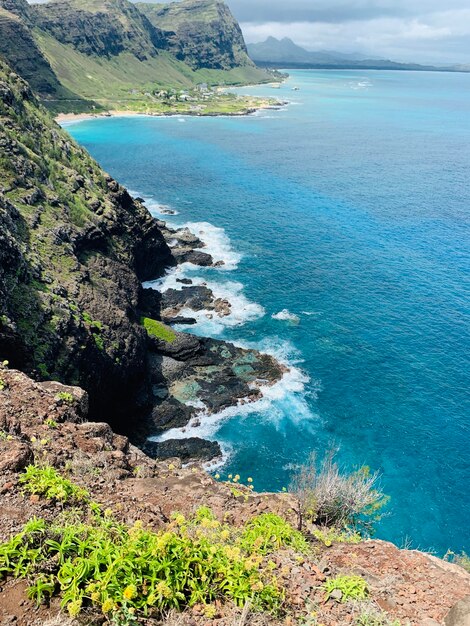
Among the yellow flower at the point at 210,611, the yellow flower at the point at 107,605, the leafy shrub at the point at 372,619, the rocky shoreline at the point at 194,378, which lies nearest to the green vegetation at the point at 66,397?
the yellow flower at the point at 107,605

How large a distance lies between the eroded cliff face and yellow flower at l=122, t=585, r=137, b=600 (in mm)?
26387

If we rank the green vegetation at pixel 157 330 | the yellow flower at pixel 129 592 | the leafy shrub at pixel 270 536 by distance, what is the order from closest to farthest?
the yellow flower at pixel 129 592, the leafy shrub at pixel 270 536, the green vegetation at pixel 157 330

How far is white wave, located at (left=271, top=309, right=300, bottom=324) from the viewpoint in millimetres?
66062

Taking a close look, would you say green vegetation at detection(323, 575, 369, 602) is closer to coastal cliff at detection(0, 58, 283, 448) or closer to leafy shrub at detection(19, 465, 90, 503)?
leafy shrub at detection(19, 465, 90, 503)

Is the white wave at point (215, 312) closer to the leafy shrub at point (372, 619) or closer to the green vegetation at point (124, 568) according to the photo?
the green vegetation at point (124, 568)

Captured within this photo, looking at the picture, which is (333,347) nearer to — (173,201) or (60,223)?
(60,223)

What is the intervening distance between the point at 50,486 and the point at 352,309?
198ft

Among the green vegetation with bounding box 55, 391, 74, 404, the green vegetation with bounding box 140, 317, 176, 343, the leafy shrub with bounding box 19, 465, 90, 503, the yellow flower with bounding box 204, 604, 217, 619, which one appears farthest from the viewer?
the green vegetation with bounding box 140, 317, 176, 343

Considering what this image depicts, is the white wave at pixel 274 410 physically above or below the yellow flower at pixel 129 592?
below

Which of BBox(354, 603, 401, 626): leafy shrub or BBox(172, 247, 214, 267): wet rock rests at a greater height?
BBox(354, 603, 401, 626): leafy shrub

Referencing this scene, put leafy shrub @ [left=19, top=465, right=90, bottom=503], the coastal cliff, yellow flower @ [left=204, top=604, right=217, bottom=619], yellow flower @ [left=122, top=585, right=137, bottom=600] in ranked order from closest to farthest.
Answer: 1. yellow flower @ [left=122, top=585, right=137, bottom=600]
2. yellow flower @ [left=204, top=604, right=217, bottom=619]
3. leafy shrub @ [left=19, top=465, right=90, bottom=503]
4. the coastal cliff

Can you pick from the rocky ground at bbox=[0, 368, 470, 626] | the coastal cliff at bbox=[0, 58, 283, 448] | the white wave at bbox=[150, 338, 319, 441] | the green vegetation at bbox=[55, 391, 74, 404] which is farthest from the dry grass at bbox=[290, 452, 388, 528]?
the white wave at bbox=[150, 338, 319, 441]

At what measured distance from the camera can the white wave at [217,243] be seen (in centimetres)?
8462

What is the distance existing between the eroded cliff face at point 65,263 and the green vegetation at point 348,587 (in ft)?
92.1
